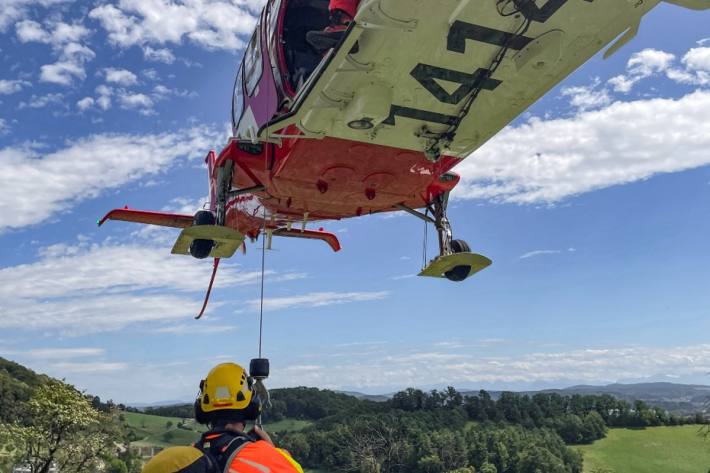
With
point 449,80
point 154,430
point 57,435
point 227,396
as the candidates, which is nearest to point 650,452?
point 154,430

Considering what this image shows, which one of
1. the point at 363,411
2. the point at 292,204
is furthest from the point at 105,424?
the point at 363,411

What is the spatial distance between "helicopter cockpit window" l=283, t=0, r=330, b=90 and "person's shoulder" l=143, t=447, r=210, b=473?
5684 mm

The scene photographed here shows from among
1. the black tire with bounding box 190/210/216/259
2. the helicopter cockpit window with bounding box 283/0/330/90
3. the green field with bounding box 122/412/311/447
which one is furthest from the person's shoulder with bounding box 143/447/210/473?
the green field with bounding box 122/412/311/447

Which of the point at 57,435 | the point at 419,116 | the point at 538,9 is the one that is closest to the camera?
the point at 538,9

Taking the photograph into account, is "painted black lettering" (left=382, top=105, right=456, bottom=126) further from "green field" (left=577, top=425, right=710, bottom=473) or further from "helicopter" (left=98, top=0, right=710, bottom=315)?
"green field" (left=577, top=425, right=710, bottom=473)

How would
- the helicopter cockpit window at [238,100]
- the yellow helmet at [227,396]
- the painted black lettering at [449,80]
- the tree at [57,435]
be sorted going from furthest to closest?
1. the tree at [57,435]
2. the helicopter cockpit window at [238,100]
3. the painted black lettering at [449,80]
4. the yellow helmet at [227,396]

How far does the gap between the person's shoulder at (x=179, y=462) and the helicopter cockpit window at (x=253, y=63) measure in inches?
248

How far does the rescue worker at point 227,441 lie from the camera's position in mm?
2072

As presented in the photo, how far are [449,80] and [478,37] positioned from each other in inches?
A: 25.2

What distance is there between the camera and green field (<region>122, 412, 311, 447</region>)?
72031 mm

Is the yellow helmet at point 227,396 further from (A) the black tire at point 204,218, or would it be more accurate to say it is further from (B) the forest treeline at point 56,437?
(B) the forest treeline at point 56,437

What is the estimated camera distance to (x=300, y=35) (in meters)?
7.73

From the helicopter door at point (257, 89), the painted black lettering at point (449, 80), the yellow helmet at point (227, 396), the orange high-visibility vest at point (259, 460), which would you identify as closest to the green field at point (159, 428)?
the helicopter door at point (257, 89)

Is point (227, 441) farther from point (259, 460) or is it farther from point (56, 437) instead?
point (56, 437)
